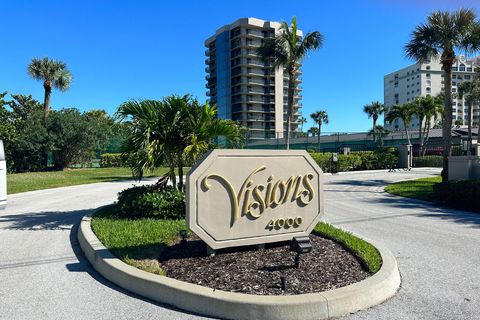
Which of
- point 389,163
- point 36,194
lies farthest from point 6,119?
point 389,163

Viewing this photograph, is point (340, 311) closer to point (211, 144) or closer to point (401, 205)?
point (211, 144)

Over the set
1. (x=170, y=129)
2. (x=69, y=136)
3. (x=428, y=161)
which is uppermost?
(x=69, y=136)

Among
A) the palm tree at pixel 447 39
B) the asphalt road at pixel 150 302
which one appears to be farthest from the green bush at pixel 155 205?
the palm tree at pixel 447 39

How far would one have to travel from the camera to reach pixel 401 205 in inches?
447

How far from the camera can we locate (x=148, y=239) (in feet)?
18.8

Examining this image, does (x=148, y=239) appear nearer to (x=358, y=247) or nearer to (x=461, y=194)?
(x=358, y=247)

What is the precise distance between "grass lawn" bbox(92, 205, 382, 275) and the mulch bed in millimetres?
149

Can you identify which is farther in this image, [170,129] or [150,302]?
[170,129]

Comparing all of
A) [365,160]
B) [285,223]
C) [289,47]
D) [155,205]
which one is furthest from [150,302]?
[365,160]

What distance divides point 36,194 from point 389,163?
1016 inches

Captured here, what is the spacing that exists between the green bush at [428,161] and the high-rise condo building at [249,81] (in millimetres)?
56454

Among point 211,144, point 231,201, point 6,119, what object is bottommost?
point 231,201

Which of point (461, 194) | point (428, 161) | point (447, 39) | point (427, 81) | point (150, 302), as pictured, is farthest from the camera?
point (427, 81)

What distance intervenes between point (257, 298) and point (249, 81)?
91748 millimetres
